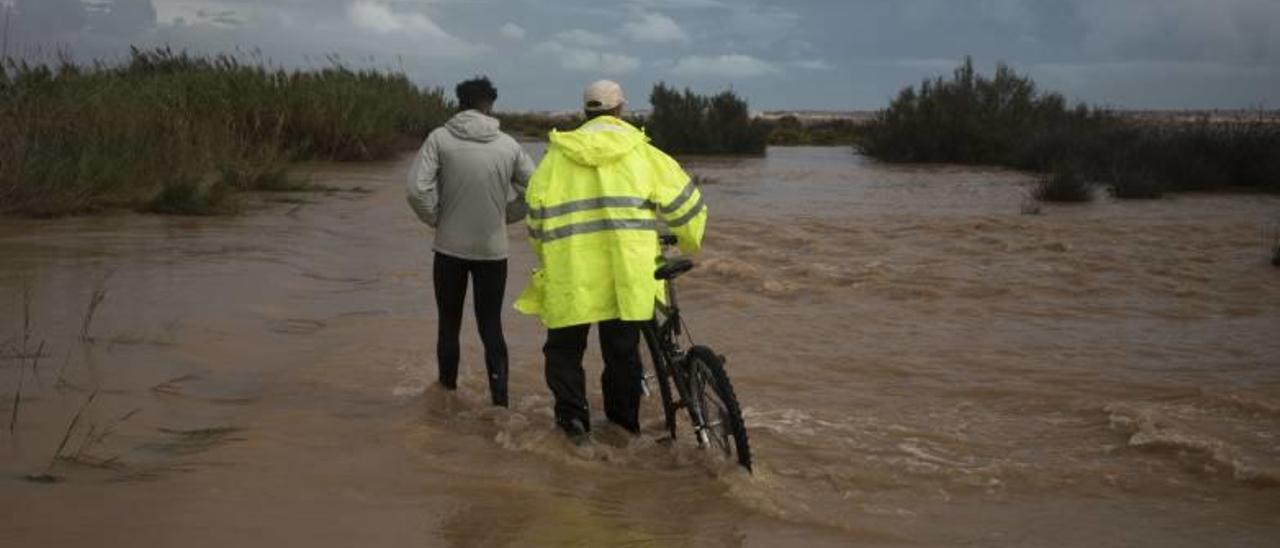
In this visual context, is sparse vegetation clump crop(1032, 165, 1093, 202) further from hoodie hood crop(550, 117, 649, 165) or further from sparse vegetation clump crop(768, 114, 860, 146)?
sparse vegetation clump crop(768, 114, 860, 146)

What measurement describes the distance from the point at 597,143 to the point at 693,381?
1.15 metres

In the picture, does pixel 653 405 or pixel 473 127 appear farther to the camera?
pixel 653 405

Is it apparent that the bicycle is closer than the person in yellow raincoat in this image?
Yes

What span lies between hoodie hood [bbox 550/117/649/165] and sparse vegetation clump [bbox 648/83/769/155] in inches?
1347

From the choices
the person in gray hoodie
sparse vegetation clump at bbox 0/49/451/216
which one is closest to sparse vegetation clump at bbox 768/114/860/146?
sparse vegetation clump at bbox 0/49/451/216

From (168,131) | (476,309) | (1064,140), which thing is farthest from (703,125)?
(476,309)

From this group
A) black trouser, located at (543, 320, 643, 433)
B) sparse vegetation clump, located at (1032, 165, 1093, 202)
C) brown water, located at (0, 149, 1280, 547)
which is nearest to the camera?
brown water, located at (0, 149, 1280, 547)

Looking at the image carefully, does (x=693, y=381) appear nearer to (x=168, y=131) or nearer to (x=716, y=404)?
(x=716, y=404)

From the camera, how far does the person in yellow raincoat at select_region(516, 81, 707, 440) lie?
5.74 m

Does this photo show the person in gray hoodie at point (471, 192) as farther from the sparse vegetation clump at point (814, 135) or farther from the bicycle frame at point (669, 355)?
the sparse vegetation clump at point (814, 135)

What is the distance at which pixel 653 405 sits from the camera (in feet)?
22.9

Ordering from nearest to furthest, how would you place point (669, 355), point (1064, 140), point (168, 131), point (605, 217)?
1. point (605, 217)
2. point (669, 355)
3. point (168, 131)
4. point (1064, 140)

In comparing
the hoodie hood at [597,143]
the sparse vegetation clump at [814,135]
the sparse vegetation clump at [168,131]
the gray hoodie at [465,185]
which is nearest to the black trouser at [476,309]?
the gray hoodie at [465,185]

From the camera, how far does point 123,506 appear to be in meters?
4.82
